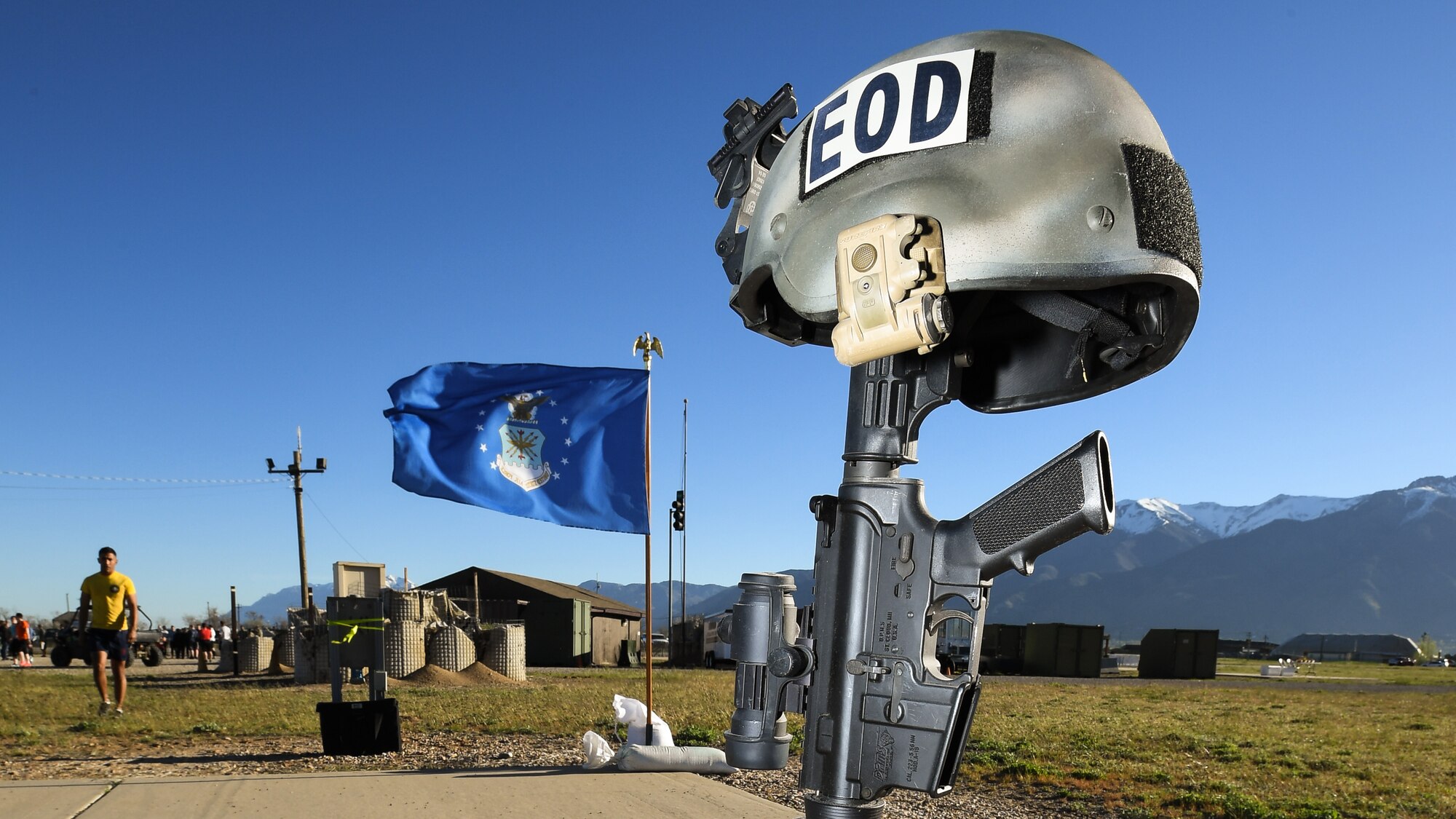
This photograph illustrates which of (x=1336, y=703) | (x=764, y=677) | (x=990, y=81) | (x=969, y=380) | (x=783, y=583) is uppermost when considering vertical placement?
(x=990, y=81)

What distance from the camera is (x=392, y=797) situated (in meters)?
5.48

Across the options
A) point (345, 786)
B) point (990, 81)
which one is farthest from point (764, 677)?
point (345, 786)

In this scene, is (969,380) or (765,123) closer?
(969,380)

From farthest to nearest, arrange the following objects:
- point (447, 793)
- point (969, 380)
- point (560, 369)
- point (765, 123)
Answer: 1. point (560, 369)
2. point (447, 793)
3. point (765, 123)
4. point (969, 380)

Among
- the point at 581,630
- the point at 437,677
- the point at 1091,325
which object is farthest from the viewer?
the point at 581,630

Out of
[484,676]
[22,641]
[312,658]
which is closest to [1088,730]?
[484,676]

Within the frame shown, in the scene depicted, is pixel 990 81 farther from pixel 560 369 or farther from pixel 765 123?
pixel 560 369

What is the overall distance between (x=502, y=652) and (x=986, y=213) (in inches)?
671

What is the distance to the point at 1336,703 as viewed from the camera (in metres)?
18.1

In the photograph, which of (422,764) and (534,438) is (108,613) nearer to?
(422,764)

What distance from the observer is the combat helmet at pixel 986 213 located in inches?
124

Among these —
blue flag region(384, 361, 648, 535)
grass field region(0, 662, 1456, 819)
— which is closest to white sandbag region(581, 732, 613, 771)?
blue flag region(384, 361, 648, 535)

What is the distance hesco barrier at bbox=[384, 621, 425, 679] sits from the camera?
17.0 meters

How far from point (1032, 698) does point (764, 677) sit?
14.5 metres
